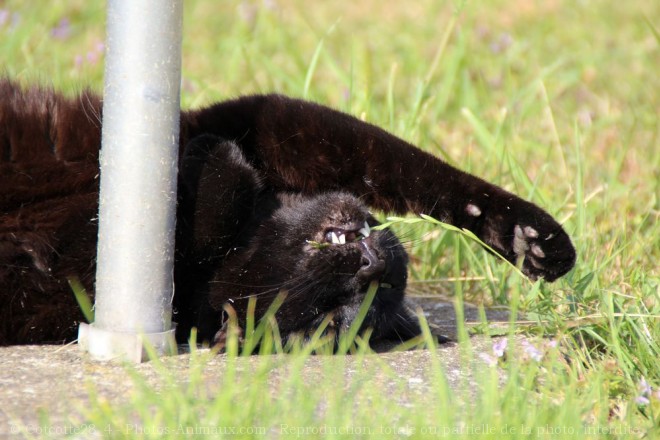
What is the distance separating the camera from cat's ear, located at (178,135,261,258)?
5.86ft

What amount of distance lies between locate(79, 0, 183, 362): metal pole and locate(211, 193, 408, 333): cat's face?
0.32 meters

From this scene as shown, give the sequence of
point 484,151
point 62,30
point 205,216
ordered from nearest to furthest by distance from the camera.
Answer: point 205,216 → point 484,151 → point 62,30

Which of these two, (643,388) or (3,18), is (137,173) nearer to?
(643,388)

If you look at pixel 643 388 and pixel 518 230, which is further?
pixel 518 230

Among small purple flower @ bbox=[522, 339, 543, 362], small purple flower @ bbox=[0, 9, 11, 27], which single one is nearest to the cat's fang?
small purple flower @ bbox=[522, 339, 543, 362]

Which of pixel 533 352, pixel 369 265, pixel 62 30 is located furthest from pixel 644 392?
pixel 62 30

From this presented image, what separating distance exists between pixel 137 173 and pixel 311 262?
0.49 m

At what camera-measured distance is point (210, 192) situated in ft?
5.85

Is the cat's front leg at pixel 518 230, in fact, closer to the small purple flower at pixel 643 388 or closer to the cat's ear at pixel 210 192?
the small purple flower at pixel 643 388

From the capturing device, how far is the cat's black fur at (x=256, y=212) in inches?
69.1

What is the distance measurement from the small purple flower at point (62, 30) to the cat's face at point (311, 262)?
2.40 meters

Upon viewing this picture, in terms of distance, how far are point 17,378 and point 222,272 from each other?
52cm

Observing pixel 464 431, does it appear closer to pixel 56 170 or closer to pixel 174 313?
pixel 174 313

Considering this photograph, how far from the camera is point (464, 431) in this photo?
1.31 meters
